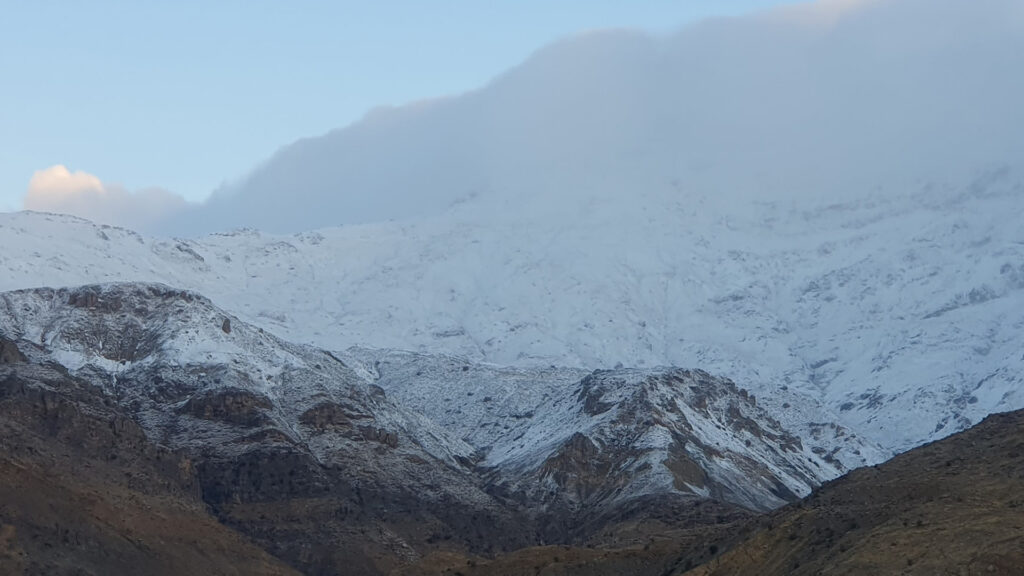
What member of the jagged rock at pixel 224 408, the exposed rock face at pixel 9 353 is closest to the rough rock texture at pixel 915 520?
the jagged rock at pixel 224 408

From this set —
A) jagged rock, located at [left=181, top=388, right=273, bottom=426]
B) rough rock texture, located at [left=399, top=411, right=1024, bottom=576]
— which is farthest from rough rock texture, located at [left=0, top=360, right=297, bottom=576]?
rough rock texture, located at [left=399, top=411, right=1024, bottom=576]

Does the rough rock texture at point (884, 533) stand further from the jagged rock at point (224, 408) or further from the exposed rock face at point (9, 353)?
the exposed rock face at point (9, 353)

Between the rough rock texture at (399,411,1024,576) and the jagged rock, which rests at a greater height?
the rough rock texture at (399,411,1024,576)

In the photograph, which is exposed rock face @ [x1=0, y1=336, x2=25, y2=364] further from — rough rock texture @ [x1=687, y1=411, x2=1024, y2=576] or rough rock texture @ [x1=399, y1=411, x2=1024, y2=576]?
rough rock texture @ [x1=687, y1=411, x2=1024, y2=576]

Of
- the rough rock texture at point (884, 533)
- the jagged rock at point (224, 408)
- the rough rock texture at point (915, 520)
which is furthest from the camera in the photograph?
the jagged rock at point (224, 408)

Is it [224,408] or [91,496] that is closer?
[91,496]

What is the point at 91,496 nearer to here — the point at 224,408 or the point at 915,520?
the point at 224,408

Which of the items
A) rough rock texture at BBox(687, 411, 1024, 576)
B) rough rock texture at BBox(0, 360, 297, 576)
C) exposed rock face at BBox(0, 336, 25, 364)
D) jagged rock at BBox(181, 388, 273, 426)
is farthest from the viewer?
jagged rock at BBox(181, 388, 273, 426)

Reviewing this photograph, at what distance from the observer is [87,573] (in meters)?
138

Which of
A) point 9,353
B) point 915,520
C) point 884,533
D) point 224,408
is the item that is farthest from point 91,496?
point 915,520

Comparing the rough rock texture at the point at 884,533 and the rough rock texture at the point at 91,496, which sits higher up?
the rough rock texture at the point at 884,533

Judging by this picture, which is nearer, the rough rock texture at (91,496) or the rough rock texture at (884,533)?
the rough rock texture at (884,533)

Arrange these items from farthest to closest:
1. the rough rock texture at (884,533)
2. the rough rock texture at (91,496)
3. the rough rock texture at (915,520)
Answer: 1. the rough rock texture at (91,496)
2. the rough rock texture at (884,533)
3. the rough rock texture at (915,520)

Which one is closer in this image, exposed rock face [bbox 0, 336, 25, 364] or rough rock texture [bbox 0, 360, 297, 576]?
rough rock texture [bbox 0, 360, 297, 576]
